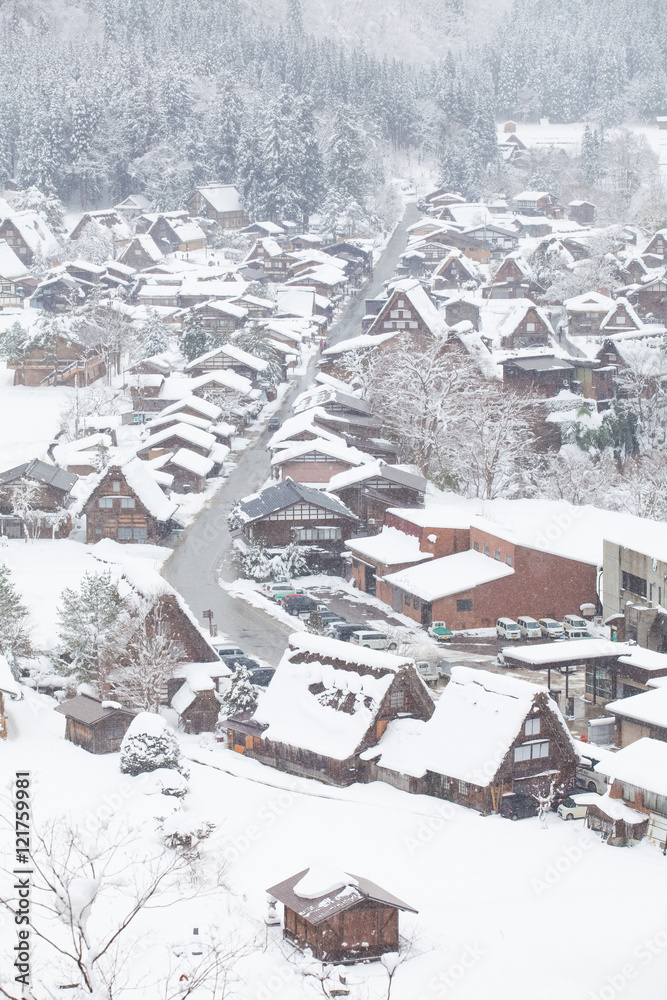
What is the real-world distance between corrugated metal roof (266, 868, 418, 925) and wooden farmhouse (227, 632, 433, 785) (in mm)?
7388

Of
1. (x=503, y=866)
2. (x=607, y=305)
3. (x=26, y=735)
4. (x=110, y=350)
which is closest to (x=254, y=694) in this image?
(x=26, y=735)

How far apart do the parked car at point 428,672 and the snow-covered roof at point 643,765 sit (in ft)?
21.7

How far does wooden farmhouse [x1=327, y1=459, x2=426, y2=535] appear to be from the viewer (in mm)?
41625

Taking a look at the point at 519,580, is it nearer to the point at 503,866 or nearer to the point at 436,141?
the point at 503,866

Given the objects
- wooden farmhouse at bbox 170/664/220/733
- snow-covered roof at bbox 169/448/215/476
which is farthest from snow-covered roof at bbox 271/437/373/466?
wooden farmhouse at bbox 170/664/220/733

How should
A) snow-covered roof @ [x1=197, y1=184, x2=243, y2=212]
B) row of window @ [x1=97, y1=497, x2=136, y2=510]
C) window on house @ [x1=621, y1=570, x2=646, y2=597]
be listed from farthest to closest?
snow-covered roof @ [x1=197, y1=184, x2=243, y2=212]
row of window @ [x1=97, y1=497, x2=136, y2=510]
window on house @ [x1=621, y1=570, x2=646, y2=597]

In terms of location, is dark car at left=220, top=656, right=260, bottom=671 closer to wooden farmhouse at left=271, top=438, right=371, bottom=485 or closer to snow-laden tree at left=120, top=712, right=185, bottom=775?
snow-laden tree at left=120, top=712, right=185, bottom=775

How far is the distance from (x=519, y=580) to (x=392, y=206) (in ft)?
207

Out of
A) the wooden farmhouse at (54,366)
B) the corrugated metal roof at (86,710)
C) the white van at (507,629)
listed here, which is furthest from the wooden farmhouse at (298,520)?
the wooden farmhouse at (54,366)

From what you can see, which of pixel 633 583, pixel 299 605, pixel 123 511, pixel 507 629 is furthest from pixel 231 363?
pixel 633 583

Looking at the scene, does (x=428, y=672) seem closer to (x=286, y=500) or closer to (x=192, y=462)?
(x=286, y=500)

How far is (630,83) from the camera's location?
129 meters

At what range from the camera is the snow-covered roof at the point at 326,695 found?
25703 millimetres

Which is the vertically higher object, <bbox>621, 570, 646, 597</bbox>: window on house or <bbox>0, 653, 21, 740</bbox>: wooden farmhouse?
<bbox>0, 653, 21, 740</bbox>: wooden farmhouse
